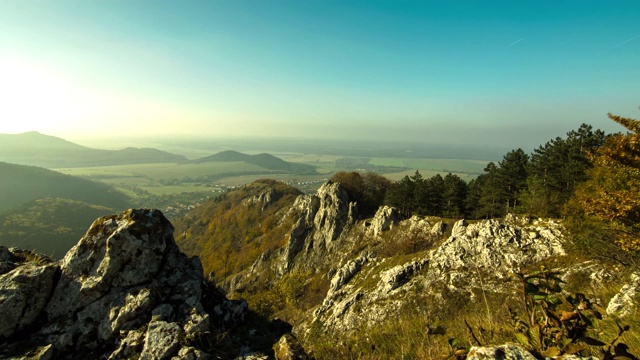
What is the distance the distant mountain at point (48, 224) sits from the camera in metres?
120

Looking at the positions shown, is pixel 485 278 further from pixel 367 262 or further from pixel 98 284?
pixel 98 284

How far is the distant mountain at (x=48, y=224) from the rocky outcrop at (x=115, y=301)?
130 metres

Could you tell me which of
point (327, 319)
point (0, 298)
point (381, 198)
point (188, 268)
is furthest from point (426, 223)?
point (0, 298)

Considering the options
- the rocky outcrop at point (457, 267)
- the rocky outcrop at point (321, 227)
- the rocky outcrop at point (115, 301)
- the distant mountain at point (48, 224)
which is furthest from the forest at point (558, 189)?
the distant mountain at point (48, 224)

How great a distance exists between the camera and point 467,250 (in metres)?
30.6

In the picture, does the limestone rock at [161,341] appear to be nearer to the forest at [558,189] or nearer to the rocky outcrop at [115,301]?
the rocky outcrop at [115,301]

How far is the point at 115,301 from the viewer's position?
1127 cm

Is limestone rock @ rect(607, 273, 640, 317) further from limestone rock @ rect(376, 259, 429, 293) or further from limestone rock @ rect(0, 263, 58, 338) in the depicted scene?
limestone rock @ rect(376, 259, 429, 293)

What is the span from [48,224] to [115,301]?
7213 inches

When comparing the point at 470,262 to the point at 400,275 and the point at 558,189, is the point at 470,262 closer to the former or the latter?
the point at 400,275

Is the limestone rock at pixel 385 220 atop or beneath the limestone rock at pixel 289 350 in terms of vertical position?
beneath

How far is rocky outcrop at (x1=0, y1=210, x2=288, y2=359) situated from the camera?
9.41 meters

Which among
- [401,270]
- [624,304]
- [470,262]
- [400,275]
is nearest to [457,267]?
[470,262]

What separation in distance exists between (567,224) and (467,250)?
30.4 ft
